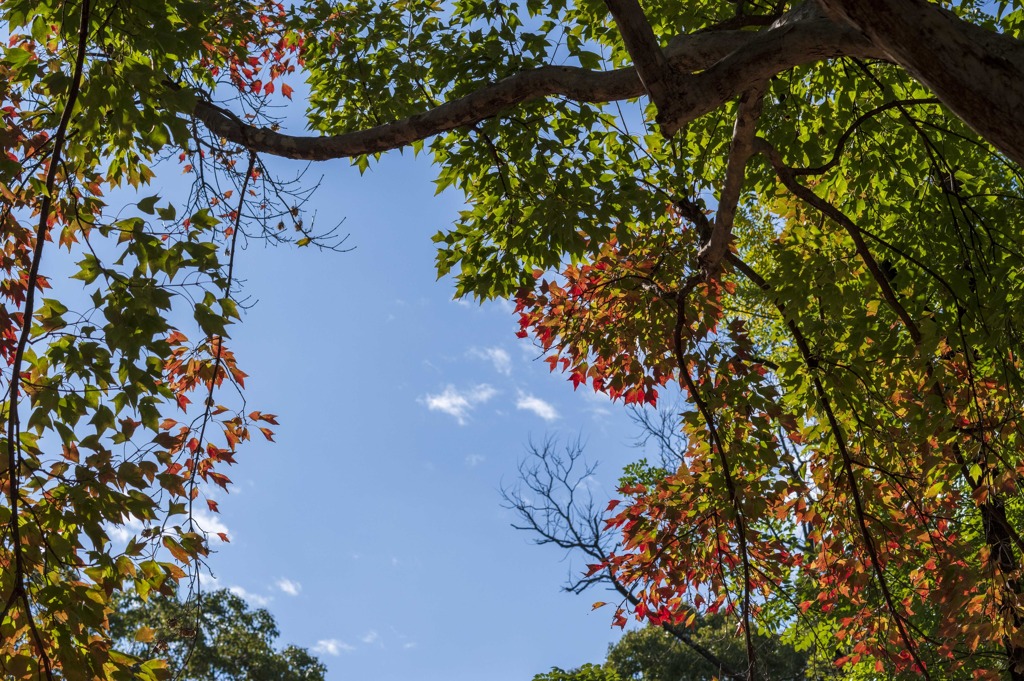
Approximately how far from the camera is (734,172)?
13.8 feet

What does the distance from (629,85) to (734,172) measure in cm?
84

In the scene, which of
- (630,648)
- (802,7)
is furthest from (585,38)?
(630,648)

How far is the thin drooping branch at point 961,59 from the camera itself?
93.7 inches

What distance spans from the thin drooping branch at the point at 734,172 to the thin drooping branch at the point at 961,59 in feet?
3.34

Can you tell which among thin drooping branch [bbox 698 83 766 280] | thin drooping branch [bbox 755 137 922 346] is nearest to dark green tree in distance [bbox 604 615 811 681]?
thin drooping branch [bbox 755 137 922 346]

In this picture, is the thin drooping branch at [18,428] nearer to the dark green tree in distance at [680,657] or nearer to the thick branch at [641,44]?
the thick branch at [641,44]

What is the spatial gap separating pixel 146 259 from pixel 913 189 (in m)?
5.03

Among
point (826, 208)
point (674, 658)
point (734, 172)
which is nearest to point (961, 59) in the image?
point (734, 172)

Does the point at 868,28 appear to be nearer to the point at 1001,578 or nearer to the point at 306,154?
the point at 306,154

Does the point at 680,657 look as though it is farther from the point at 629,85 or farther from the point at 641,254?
the point at 629,85

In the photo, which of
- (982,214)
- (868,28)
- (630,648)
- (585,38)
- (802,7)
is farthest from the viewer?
(630,648)

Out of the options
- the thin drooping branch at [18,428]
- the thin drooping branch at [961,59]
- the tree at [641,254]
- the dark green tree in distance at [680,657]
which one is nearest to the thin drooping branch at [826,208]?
the tree at [641,254]

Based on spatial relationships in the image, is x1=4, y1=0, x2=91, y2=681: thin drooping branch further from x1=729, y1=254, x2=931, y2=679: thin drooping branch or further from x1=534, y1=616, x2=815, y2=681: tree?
x1=534, y1=616, x2=815, y2=681: tree

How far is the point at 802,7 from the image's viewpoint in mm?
3207
